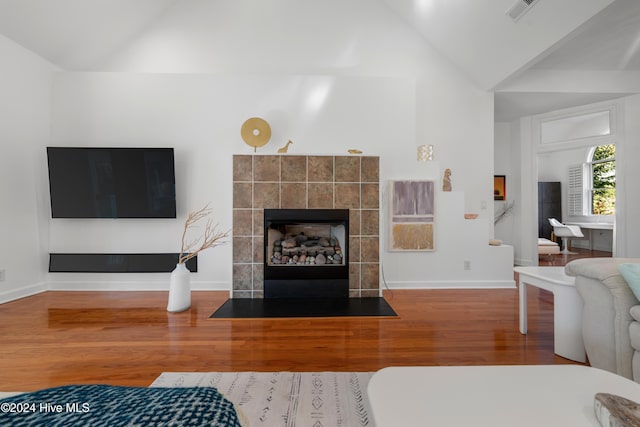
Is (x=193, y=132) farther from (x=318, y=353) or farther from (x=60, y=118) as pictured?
(x=318, y=353)

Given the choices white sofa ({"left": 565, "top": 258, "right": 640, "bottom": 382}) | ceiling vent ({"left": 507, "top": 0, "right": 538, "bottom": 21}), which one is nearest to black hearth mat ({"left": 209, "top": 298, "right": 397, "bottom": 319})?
white sofa ({"left": 565, "top": 258, "right": 640, "bottom": 382})

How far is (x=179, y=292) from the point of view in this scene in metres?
2.74

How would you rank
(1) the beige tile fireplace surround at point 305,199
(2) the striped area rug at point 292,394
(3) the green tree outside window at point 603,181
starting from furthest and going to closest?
1. (3) the green tree outside window at point 603,181
2. (1) the beige tile fireplace surround at point 305,199
3. (2) the striped area rug at point 292,394

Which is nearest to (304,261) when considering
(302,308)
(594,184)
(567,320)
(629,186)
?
(302,308)

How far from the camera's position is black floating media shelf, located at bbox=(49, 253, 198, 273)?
3400 mm

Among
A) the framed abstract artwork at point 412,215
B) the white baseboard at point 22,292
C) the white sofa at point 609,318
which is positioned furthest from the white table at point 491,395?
the white baseboard at point 22,292

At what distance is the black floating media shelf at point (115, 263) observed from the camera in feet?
11.2

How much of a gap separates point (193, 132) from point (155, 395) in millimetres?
3373

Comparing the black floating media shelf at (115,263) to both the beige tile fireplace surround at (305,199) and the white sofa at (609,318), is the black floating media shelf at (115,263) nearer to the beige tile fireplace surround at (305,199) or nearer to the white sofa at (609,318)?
the beige tile fireplace surround at (305,199)

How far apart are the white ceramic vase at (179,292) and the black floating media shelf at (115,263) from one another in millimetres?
675

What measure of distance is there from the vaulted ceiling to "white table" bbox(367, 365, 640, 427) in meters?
2.91

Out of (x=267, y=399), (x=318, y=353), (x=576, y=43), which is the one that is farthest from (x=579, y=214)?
(x=267, y=399)

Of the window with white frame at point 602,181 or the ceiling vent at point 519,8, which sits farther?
the window with white frame at point 602,181

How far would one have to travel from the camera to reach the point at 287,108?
142 inches
